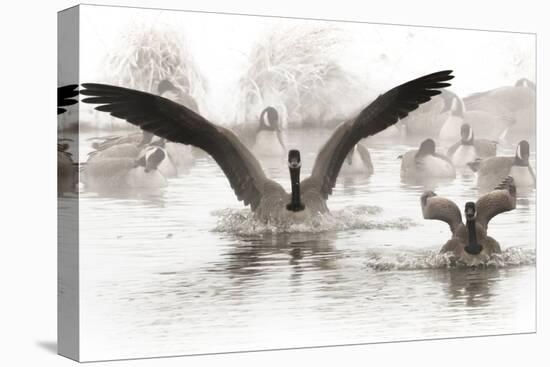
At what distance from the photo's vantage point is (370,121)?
35.3ft

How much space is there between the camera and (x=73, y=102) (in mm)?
9719

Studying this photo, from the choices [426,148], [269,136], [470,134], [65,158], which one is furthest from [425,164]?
[65,158]

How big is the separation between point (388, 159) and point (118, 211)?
2.36 meters

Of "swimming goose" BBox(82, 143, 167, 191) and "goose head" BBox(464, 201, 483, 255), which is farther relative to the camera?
"goose head" BBox(464, 201, 483, 255)

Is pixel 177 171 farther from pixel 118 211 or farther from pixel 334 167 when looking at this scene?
pixel 334 167

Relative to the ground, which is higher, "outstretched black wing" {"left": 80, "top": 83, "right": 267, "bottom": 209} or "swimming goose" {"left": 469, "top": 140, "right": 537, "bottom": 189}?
"outstretched black wing" {"left": 80, "top": 83, "right": 267, "bottom": 209}

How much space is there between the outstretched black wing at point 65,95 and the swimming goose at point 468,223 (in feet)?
9.94

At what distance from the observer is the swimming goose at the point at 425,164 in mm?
10977

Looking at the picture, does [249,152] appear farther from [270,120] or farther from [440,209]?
[440,209]

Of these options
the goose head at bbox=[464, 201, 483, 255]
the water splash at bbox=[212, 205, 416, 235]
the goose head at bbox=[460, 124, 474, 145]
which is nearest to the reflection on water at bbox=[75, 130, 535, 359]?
the water splash at bbox=[212, 205, 416, 235]

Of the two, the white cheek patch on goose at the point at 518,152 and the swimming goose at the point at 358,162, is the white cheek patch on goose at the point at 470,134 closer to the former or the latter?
A: the white cheek patch on goose at the point at 518,152

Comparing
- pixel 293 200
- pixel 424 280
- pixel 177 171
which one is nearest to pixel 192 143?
pixel 177 171

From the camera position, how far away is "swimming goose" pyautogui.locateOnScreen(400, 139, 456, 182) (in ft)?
36.0

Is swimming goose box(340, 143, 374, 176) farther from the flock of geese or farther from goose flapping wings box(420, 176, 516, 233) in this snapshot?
goose flapping wings box(420, 176, 516, 233)
